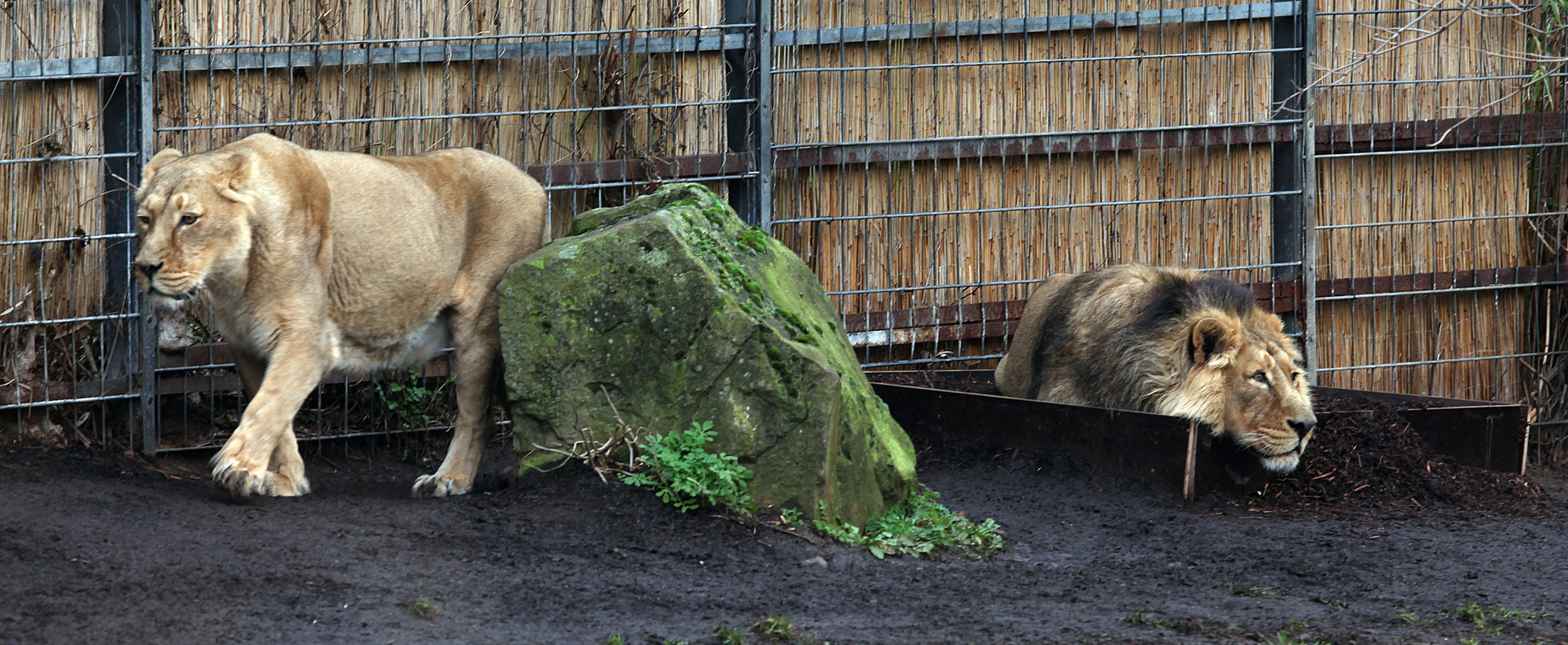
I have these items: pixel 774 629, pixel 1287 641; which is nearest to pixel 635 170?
pixel 774 629

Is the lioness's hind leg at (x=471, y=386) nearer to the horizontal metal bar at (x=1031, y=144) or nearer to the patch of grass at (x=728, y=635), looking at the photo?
the patch of grass at (x=728, y=635)

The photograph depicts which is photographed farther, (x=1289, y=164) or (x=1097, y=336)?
(x=1289, y=164)

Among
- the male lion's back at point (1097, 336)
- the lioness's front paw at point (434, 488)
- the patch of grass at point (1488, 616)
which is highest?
the male lion's back at point (1097, 336)

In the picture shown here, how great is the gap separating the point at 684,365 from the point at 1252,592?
2.27 m

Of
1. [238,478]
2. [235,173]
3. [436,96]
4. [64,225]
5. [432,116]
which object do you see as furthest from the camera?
[436,96]

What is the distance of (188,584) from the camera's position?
156 inches

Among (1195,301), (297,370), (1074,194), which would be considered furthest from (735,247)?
(1074,194)

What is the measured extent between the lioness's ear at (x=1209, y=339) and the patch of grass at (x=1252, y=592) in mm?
1537

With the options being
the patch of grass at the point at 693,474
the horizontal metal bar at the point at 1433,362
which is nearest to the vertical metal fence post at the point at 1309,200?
the horizontal metal bar at the point at 1433,362

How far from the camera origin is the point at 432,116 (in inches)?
264

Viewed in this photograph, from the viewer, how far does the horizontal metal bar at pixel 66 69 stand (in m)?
6.09

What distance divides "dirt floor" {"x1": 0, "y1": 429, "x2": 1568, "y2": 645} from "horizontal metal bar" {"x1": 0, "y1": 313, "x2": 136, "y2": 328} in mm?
596

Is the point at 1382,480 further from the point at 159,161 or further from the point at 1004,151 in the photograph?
the point at 159,161

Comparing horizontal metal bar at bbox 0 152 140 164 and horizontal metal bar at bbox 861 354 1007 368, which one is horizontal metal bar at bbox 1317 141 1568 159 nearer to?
horizontal metal bar at bbox 861 354 1007 368
